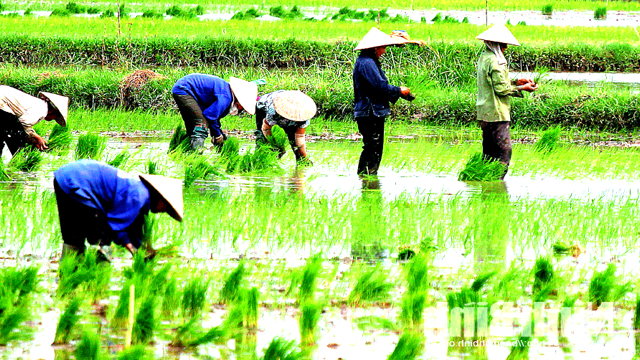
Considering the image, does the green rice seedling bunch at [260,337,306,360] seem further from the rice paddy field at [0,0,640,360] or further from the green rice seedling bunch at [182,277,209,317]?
the green rice seedling bunch at [182,277,209,317]

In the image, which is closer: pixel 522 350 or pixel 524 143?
pixel 522 350

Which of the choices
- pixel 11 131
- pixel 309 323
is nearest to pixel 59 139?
pixel 11 131

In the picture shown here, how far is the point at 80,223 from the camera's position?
4641 mm

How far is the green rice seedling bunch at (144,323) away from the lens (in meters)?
3.84

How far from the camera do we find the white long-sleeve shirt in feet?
22.1

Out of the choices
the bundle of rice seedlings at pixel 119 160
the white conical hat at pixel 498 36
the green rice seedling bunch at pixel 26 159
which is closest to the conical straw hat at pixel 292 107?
the bundle of rice seedlings at pixel 119 160

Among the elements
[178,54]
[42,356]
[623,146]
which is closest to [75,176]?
[42,356]

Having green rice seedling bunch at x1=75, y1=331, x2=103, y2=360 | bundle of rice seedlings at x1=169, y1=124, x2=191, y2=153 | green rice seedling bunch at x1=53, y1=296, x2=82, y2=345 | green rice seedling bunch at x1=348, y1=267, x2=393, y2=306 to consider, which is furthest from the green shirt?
green rice seedling bunch at x1=75, y1=331, x2=103, y2=360

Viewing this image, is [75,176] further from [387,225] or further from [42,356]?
[387,225]

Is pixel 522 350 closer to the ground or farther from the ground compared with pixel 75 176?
closer to the ground

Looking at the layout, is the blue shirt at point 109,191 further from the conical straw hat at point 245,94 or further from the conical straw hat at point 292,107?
the conical straw hat at point 292,107

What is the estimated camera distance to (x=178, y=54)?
14.5m

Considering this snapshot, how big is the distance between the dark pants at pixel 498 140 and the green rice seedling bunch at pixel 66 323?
4.59 metres

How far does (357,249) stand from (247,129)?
18.8ft
